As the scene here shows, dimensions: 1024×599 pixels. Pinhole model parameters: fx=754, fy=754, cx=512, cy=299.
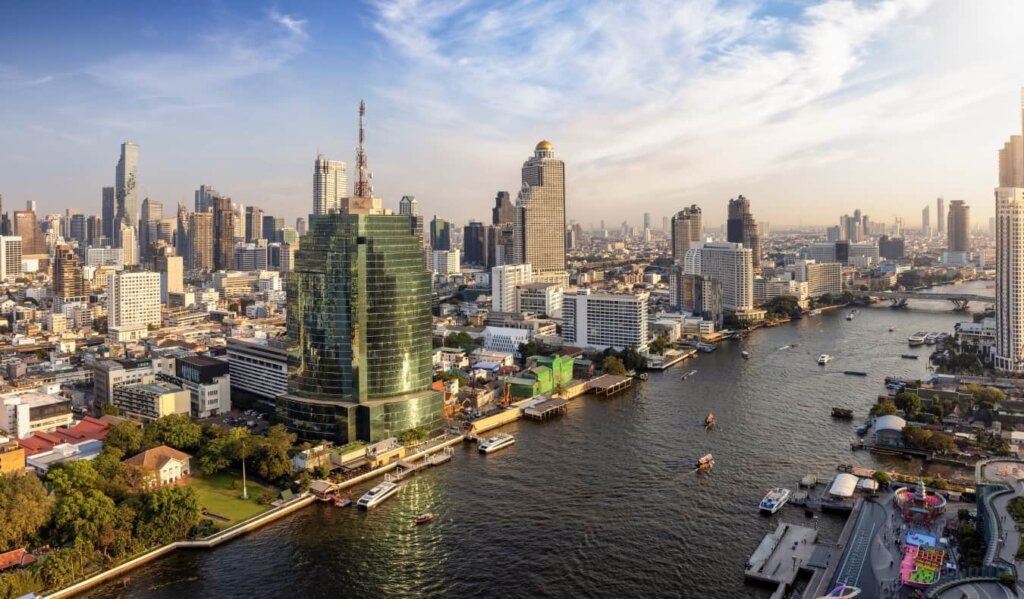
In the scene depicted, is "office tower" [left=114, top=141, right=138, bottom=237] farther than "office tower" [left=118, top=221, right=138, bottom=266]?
Yes

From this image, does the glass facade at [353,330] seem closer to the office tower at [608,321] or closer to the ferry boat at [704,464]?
the ferry boat at [704,464]

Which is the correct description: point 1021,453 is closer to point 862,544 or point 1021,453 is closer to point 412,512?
point 862,544

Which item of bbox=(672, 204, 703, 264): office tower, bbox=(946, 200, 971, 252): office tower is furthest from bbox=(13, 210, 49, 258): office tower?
bbox=(946, 200, 971, 252): office tower

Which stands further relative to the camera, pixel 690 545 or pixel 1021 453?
pixel 1021 453

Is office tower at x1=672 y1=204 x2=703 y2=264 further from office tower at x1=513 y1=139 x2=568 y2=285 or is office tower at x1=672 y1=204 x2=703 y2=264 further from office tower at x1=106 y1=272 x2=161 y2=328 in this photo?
office tower at x1=106 y1=272 x2=161 y2=328

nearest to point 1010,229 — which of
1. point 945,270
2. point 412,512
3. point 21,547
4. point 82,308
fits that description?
point 412,512

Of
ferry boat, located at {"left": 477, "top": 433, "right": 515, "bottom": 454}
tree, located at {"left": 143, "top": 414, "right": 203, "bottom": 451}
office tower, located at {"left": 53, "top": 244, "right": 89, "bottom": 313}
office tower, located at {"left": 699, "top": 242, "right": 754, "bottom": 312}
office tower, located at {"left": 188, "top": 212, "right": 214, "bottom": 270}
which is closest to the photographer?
tree, located at {"left": 143, "top": 414, "right": 203, "bottom": 451}
